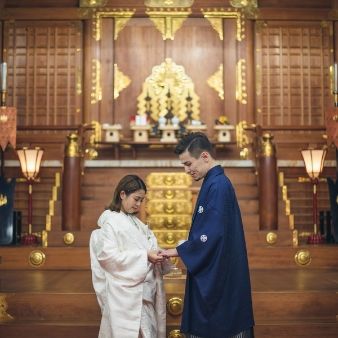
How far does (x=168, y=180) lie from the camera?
6922mm

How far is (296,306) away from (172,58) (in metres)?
5.43

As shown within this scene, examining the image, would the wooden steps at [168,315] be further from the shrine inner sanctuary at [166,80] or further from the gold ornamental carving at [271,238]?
the shrine inner sanctuary at [166,80]

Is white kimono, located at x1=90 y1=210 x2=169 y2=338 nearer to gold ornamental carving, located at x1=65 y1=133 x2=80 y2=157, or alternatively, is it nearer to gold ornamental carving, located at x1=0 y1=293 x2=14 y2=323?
gold ornamental carving, located at x1=0 y1=293 x2=14 y2=323

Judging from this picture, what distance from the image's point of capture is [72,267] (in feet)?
18.2

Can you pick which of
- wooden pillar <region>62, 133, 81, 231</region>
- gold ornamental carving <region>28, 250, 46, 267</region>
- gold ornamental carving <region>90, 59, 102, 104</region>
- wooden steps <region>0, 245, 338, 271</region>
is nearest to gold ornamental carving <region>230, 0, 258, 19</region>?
gold ornamental carving <region>90, 59, 102, 104</region>

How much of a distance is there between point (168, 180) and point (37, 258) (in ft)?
6.46

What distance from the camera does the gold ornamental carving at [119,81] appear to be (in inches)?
344

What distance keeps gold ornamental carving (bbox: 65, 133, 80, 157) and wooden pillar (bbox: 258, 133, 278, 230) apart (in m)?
1.97

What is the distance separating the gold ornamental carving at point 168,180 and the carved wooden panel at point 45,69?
2229mm

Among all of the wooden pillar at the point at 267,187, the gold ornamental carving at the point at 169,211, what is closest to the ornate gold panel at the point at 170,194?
the gold ornamental carving at the point at 169,211

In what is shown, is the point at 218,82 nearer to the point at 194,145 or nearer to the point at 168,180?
the point at 168,180

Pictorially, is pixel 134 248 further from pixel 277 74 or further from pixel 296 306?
pixel 277 74

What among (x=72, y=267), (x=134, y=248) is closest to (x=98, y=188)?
(x=72, y=267)

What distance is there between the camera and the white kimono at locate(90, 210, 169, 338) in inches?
115
